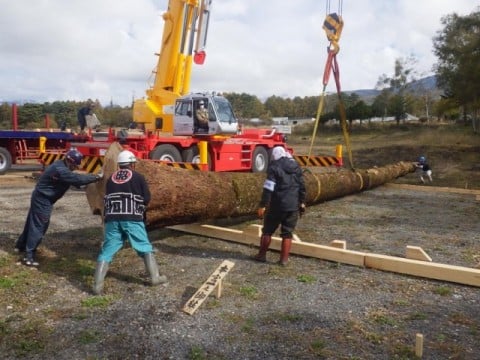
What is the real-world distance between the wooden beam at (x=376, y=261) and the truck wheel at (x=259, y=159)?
6.97 metres

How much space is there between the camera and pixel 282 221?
6301 millimetres

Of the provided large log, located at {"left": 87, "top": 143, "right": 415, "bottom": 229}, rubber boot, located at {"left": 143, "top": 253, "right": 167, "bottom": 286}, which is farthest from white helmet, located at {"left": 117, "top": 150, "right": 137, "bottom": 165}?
rubber boot, located at {"left": 143, "top": 253, "right": 167, "bottom": 286}

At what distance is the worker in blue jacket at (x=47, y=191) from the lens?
6.04 metres

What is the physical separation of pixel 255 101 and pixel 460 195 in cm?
→ 8546

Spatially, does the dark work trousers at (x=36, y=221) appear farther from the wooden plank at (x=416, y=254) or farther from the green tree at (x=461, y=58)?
the green tree at (x=461, y=58)

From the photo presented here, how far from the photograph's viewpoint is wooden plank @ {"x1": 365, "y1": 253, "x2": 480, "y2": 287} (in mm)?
5336

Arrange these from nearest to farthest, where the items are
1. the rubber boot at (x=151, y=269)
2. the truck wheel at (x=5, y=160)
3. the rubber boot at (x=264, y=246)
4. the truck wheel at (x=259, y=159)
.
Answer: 1. the rubber boot at (x=151, y=269)
2. the rubber boot at (x=264, y=246)
3. the truck wheel at (x=259, y=159)
4. the truck wheel at (x=5, y=160)

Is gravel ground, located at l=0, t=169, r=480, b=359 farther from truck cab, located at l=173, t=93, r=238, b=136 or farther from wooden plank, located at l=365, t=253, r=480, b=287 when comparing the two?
truck cab, located at l=173, t=93, r=238, b=136

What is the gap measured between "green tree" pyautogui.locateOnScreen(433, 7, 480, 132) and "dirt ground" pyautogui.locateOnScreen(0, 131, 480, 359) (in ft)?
61.7

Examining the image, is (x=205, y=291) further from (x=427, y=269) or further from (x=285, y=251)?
(x=427, y=269)

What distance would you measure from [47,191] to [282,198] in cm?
319

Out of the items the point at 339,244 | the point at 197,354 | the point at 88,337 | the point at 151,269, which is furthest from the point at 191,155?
the point at 197,354

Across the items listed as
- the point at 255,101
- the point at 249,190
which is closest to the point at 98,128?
the point at 249,190

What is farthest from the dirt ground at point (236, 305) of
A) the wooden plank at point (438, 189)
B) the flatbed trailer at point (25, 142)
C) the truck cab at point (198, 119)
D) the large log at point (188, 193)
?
the flatbed trailer at point (25, 142)
